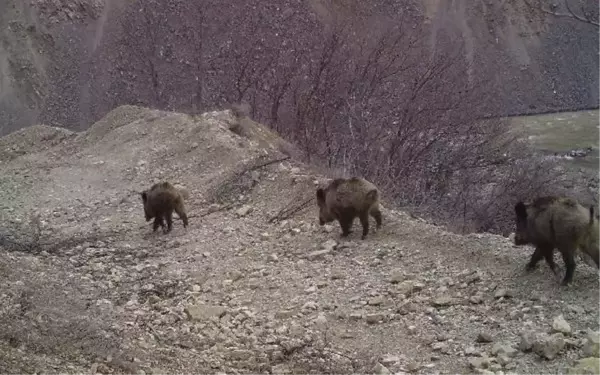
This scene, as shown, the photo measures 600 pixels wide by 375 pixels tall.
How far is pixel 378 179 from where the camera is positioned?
19.4 meters

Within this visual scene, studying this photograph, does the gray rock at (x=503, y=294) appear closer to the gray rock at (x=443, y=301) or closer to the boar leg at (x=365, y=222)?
the gray rock at (x=443, y=301)

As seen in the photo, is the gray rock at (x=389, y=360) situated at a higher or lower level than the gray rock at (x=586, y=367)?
lower

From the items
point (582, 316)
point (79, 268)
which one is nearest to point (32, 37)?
point (79, 268)

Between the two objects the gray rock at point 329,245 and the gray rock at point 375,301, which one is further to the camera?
the gray rock at point 329,245

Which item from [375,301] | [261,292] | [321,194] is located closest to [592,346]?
[375,301]

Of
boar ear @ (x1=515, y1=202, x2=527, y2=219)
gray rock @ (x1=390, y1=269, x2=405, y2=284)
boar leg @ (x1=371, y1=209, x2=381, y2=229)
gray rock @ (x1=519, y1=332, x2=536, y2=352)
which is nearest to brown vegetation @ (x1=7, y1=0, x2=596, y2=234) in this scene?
boar leg @ (x1=371, y1=209, x2=381, y2=229)

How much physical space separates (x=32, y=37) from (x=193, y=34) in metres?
9.65

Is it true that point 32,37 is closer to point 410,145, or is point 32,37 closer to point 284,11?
point 284,11

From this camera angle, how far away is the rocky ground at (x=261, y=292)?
7.28 metres

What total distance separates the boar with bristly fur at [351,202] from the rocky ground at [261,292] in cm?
30

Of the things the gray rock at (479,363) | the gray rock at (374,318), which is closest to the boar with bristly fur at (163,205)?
the gray rock at (374,318)

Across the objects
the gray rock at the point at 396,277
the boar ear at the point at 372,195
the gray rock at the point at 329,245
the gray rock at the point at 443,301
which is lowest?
the gray rock at the point at 443,301

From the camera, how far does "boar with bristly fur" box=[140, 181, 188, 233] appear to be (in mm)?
12188

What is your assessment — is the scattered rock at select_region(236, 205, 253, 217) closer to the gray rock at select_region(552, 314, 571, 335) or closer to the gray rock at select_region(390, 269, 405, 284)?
the gray rock at select_region(390, 269, 405, 284)
